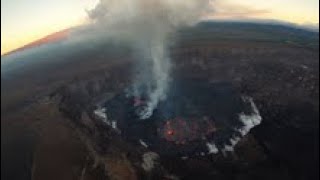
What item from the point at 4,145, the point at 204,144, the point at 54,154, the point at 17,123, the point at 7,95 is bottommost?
the point at 204,144

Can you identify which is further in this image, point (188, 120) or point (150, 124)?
point (188, 120)

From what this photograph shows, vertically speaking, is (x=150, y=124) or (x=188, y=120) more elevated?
(x=150, y=124)

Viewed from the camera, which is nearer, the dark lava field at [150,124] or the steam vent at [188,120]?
the dark lava field at [150,124]

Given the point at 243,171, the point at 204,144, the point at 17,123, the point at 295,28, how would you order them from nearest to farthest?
the point at 17,123 < the point at 243,171 < the point at 204,144 < the point at 295,28

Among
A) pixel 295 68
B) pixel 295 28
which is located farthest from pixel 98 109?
pixel 295 28

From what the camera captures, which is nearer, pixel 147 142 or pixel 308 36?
pixel 147 142

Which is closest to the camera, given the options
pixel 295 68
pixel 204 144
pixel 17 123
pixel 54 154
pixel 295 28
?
pixel 17 123

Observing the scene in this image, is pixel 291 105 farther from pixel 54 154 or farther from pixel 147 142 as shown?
pixel 54 154

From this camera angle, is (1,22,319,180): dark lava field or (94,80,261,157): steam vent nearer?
(1,22,319,180): dark lava field
